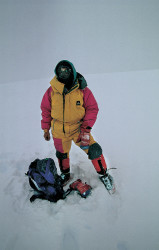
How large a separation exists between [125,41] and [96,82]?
46.4 feet

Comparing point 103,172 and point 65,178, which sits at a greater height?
point 103,172

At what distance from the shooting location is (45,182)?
78.1 inches

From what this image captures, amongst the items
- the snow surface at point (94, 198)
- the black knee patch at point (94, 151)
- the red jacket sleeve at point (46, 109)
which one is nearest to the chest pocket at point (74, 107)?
the red jacket sleeve at point (46, 109)

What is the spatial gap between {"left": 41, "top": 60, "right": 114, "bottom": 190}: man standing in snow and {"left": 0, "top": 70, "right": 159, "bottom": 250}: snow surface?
36 cm

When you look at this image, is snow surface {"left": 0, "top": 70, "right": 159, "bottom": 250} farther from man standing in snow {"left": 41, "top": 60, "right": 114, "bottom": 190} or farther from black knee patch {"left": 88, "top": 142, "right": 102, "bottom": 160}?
black knee patch {"left": 88, "top": 142, "right": 102, "bottom": 160}

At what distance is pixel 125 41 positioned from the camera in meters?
18.4

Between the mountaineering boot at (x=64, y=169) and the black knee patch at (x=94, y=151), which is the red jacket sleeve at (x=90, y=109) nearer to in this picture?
the black knee patch at (x=94, y=151)

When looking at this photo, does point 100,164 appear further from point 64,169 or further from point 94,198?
point 64,169

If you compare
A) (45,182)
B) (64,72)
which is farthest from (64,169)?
(64,72)

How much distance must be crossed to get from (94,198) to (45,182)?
0.68 metres

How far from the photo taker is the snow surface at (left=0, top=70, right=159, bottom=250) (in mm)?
1637

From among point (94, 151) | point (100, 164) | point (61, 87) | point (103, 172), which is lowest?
point (103, 172)

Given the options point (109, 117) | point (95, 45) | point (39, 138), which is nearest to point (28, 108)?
point (39, 138)

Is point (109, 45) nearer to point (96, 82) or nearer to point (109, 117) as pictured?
point (96, 82)
